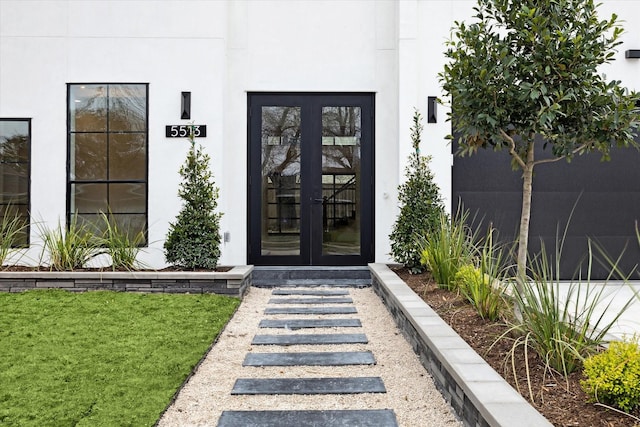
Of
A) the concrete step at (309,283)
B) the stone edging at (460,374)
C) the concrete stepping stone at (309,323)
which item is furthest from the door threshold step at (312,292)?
the stone edging at (460,374)

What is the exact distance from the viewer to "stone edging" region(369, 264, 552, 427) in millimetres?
2082

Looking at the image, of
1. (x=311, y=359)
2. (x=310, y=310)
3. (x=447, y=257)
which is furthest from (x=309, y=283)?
(x=311, y=359)

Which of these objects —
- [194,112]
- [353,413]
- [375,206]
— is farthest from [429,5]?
[353,413]

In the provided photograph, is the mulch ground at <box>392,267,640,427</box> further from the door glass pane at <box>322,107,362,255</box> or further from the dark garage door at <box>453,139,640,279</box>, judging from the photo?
the dark garage door at <box>453,139,640,279</box>

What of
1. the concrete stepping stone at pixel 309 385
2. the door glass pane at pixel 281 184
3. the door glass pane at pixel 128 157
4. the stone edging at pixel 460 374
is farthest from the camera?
the door glass pane at pixel 281 184

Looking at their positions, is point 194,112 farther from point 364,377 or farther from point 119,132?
point 364,377

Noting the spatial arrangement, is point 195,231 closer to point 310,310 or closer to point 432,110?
point 310,310

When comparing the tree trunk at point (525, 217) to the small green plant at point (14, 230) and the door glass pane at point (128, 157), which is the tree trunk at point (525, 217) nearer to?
the door glass pane at point (128, 157)

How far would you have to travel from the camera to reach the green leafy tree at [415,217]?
19.9 feet

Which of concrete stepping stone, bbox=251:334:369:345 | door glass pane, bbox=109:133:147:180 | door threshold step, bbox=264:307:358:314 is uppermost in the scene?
door glass pane, bbox=109:133:147:180

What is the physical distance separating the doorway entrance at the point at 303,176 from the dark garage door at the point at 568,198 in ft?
4.90

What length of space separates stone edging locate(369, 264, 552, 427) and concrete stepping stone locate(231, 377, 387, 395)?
405 mm

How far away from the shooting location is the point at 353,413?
2789mm

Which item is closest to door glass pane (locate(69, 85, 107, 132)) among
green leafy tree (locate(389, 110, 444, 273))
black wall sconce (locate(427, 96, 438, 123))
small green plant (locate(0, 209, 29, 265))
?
small green plant (locate(0, 209, 29, 265))
